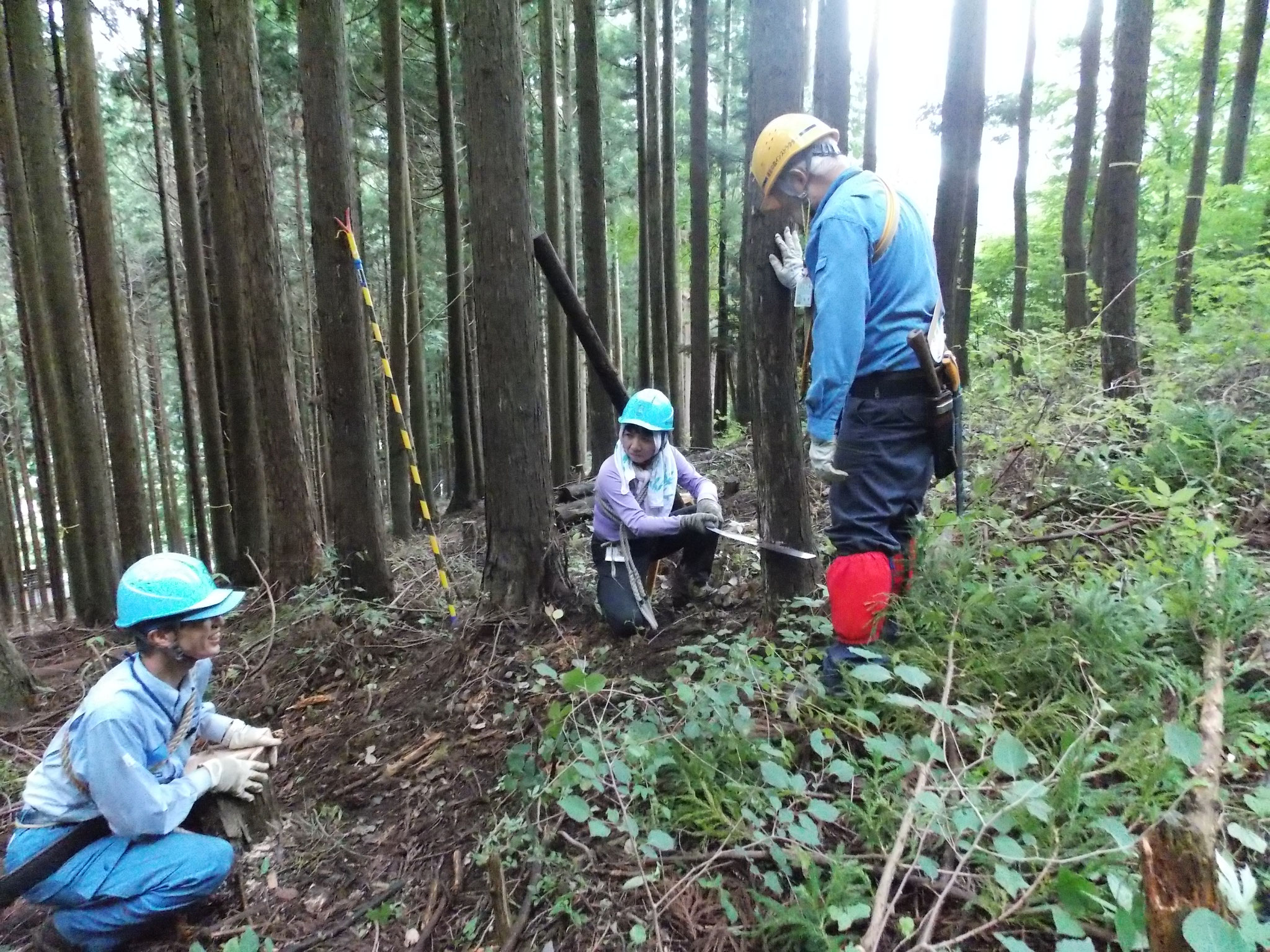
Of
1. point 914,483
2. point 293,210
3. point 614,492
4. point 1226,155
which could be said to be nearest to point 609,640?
point 614,492

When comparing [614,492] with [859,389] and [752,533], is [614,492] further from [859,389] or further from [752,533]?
[859,389]

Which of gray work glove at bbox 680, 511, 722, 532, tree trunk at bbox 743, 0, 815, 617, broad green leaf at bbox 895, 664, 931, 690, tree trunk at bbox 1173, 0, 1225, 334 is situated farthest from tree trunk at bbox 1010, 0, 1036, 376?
broad green leaf at bbox 895, 664, 931, 690

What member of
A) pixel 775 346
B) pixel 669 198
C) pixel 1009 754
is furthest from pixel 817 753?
pixel 669 198

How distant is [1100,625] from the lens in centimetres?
277

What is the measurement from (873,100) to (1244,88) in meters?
7.20

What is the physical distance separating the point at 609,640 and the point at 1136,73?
723 cm

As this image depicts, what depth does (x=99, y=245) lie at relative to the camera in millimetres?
7762

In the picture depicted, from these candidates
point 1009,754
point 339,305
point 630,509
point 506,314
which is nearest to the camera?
point 1009,754

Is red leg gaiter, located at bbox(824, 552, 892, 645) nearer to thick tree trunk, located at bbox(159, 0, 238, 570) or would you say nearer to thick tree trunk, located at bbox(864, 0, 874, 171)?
thick tree trunk, located at bbox(159, 0, 238, 570)

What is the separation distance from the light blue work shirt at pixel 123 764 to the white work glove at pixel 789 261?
10.7 ft

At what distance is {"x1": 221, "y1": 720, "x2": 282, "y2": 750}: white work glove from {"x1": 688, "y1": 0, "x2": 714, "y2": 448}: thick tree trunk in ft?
36.6

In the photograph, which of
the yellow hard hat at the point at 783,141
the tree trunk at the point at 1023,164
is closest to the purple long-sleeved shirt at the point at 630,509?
the yellow hard hat at the point at 783,141

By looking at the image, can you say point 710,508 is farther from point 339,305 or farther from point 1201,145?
point 1201,145

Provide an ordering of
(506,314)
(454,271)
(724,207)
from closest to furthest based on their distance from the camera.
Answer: (506,314) → (454,271) → (724,207)
